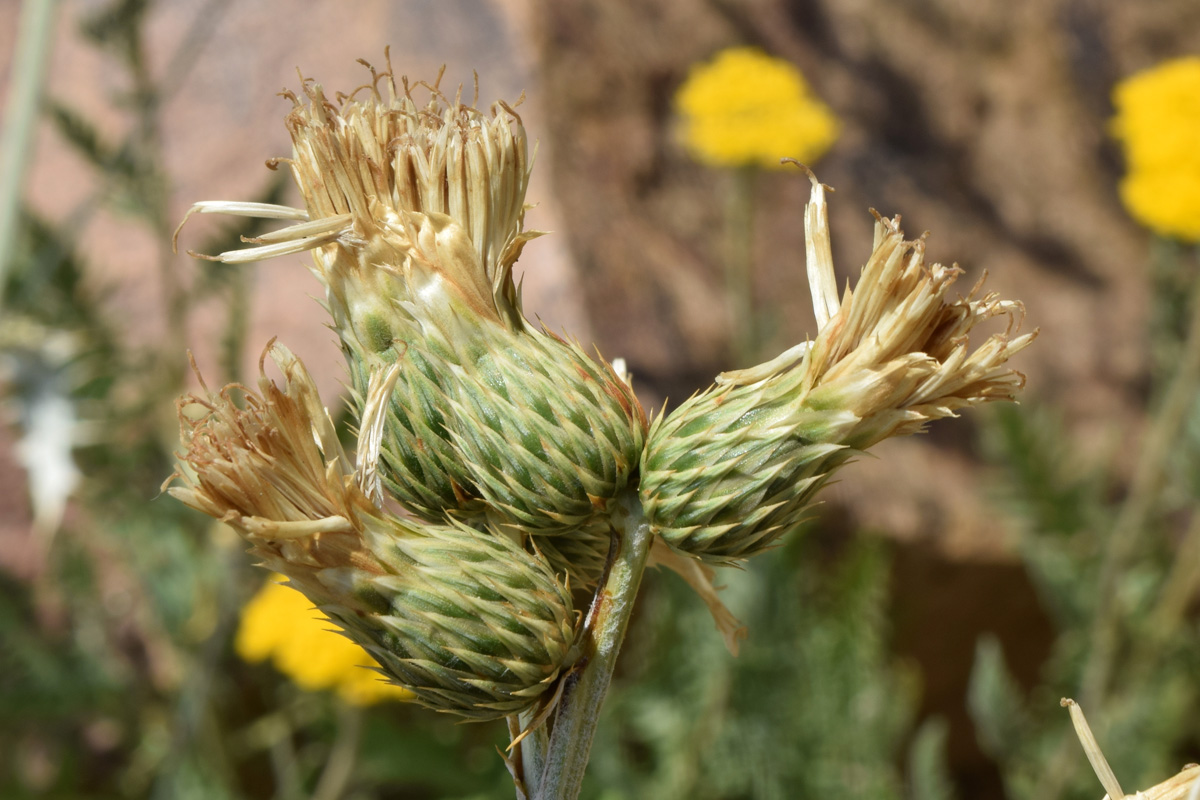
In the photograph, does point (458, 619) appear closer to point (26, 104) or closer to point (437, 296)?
point (437, 296)

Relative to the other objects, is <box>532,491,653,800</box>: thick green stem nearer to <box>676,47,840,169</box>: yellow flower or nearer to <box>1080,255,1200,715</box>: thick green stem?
<box>1080,255,1200,715</box>: thick green stem

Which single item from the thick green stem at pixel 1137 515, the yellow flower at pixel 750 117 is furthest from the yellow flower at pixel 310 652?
the thick green stem at pixel 1137 515

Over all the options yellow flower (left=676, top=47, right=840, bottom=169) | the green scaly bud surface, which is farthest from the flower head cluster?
yellow flower (left=676, top=47, right=840, bottom=169)

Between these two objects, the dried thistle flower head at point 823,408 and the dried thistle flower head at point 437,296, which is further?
the dried thistle flower head at point 437,296

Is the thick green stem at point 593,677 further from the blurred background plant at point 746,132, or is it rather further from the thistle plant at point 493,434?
the blurred background plant at point 746,132

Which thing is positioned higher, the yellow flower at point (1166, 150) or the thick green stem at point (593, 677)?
the yellow flower at point (1166, 150)

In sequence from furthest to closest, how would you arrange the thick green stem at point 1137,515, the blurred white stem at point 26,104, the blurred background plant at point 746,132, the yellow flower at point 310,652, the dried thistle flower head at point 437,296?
the blurred background plant at point 746,132, the thick green stem at point 1137,515, the yellow flower at point 310,652, the blurred white stem at point 26,104, the dried thistle flower head at point 437,296

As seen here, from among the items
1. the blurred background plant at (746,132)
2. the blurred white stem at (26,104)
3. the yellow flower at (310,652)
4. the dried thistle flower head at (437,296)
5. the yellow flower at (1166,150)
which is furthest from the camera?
the blurred background plant at (746,132)

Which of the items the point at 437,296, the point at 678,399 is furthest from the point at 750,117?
the point at 437,296
